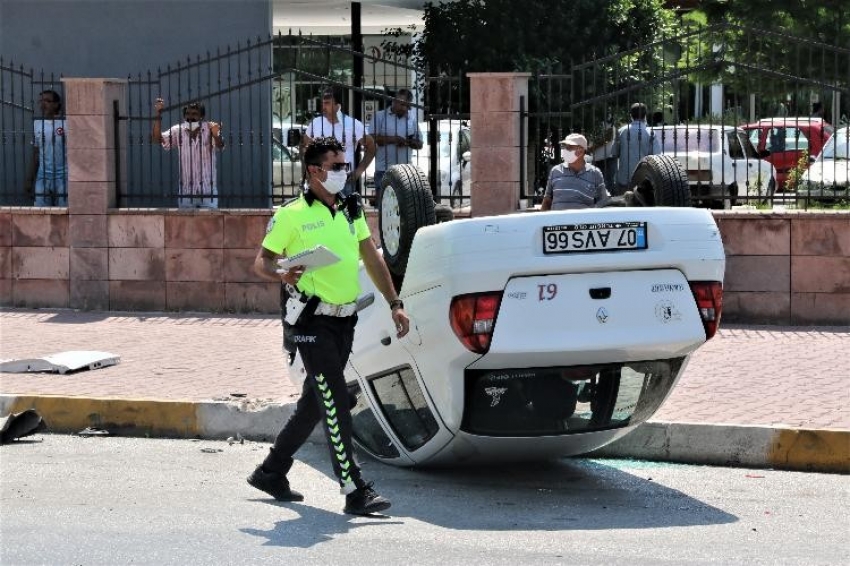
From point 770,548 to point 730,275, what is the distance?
23.4ft

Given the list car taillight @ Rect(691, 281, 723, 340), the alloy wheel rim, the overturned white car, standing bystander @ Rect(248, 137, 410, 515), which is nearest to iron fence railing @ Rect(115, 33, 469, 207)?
the alloy wheel rim

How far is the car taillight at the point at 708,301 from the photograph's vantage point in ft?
22.5

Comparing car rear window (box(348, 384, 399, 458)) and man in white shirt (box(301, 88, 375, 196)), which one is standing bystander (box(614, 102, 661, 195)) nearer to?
man in white shirt (box(301, 88, 375, 196))

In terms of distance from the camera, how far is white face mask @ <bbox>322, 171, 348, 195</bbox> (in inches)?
272

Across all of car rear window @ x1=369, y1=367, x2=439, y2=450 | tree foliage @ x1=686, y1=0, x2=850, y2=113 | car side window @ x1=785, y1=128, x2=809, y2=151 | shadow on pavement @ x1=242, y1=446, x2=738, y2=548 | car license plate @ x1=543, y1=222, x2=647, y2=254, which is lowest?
shadow on pavement @ x1=242, y1=446, x2=738, y2=548

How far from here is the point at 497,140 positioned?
13.8 metres

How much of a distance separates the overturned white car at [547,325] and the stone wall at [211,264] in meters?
5.93

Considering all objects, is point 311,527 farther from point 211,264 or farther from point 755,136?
point 755,136

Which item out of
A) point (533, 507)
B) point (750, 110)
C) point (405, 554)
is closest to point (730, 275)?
point (750, 110)

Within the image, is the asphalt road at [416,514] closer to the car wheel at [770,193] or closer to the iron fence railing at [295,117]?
the car wheel at [770,193]

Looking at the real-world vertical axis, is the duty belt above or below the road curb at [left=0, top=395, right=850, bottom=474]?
above

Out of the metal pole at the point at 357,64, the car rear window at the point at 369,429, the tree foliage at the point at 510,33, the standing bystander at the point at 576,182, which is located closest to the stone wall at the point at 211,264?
the metal pole at the point at 357,64

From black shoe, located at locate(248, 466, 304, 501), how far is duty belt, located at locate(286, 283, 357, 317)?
85cm

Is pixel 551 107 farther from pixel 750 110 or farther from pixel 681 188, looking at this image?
pixel 681 188
